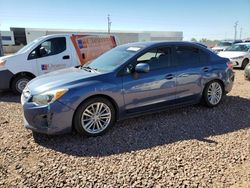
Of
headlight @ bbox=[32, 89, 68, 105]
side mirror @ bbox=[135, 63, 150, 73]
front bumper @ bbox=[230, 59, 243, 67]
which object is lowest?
front bumper @ bbox=[230, 59, 243, 67]

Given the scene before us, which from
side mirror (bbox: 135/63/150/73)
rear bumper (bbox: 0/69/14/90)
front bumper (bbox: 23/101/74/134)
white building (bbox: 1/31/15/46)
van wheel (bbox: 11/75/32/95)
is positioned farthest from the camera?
white building (bbox: 1/31/15/46)

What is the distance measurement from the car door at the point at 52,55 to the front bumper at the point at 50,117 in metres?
3.89

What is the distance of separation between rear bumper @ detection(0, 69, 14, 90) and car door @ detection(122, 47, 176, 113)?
4.43 meters

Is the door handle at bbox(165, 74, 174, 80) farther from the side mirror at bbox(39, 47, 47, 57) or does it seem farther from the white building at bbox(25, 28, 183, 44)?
the white building at bbox(25, 28, 183, 44)

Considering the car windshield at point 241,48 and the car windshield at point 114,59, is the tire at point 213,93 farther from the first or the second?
the car windshield at point 241,48

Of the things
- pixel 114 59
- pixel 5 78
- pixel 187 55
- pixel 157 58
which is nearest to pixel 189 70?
pixel 187 55

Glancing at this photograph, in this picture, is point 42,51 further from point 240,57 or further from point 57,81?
point 240,57

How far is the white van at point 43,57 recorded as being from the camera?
7.00 meters

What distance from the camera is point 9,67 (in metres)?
6.96

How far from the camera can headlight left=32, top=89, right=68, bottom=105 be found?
3.64 metres

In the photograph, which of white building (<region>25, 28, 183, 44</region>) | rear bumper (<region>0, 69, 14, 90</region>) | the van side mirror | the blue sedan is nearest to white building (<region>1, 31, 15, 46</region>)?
white building (<region>25, 28, 183, 44</region>)

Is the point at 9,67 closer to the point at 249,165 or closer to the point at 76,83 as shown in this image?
the point at 76,83

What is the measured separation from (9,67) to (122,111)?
14.8ft

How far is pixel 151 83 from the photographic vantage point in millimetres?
4391
